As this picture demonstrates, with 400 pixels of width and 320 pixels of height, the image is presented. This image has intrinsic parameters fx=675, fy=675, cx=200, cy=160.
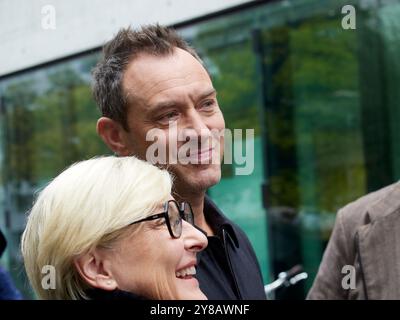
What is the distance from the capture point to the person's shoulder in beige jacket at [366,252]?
5.42 feet

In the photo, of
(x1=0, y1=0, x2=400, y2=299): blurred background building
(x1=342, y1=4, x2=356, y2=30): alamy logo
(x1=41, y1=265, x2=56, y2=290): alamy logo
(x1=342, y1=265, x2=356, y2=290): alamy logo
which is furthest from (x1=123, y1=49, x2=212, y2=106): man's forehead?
(x1=0, y1=0, x2=400, y2=299): blurred background building

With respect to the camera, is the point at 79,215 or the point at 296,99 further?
the point at 296,99

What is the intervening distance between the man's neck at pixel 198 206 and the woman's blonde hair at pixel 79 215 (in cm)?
24

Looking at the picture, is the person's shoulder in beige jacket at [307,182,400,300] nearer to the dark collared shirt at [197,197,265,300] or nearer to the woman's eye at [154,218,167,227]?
the dark collared shirt at [197,197,265,300]

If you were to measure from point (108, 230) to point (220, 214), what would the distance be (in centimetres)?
56

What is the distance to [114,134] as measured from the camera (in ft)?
5.42

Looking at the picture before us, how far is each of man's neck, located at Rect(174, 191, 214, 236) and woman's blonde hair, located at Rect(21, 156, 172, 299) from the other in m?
0.24

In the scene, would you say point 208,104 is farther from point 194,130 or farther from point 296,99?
point 296,99

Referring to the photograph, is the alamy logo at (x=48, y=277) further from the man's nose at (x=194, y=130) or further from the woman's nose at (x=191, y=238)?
the man's nose at (x=194, y=130)

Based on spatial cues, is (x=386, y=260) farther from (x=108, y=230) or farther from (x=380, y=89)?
(x=380, y=89)

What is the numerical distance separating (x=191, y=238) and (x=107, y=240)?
18cm

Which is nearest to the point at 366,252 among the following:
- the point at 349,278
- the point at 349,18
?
the point at 349,278

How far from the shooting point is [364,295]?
168 centimetres

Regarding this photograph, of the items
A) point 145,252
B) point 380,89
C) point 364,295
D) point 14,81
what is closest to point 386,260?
point 364,295
